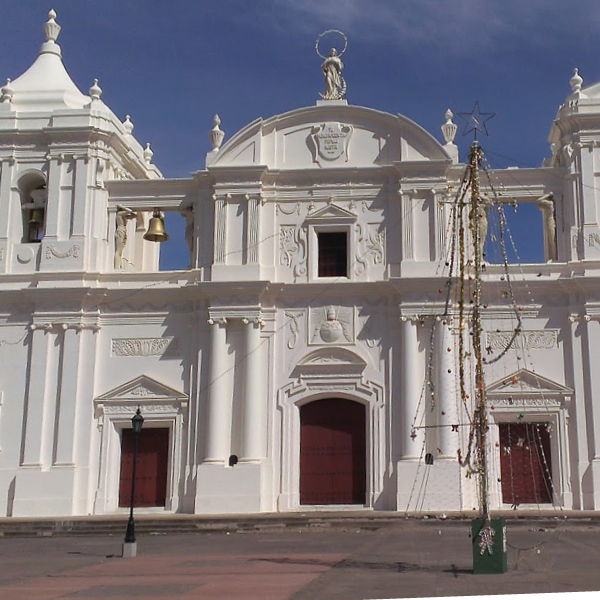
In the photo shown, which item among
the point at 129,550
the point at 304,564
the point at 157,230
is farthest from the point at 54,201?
the point at 304,564

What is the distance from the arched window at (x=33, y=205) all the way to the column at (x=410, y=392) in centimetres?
1142

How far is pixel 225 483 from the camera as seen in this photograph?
1049 inches

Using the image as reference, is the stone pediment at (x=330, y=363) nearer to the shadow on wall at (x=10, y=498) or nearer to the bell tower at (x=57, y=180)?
the bell tower at (x=57, y=180)

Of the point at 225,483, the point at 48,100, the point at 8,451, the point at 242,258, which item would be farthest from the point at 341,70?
the point at 8,451

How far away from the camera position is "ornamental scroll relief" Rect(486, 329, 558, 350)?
27312 mm

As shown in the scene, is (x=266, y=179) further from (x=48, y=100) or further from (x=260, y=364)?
(x=48, y=100)

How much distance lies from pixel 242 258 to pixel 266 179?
2500mm

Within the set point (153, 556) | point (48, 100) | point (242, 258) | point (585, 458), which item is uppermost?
point (48, 100)

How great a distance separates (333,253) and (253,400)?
16.2ft

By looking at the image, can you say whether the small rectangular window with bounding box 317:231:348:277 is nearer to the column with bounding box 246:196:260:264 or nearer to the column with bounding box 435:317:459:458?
the column with bounding box 246:196:260:264

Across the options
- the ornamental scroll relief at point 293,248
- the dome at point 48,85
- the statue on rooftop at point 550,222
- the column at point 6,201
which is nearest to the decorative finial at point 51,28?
the dome at point 48,85

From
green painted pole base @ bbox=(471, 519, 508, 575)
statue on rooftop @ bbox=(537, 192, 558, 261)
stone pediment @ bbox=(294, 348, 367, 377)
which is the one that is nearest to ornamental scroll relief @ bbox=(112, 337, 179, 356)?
stone pediment @ bbox=(294, 348, 367, 377)

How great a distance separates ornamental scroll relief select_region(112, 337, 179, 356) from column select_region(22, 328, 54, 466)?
1.94 meters

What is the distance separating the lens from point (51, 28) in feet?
108
